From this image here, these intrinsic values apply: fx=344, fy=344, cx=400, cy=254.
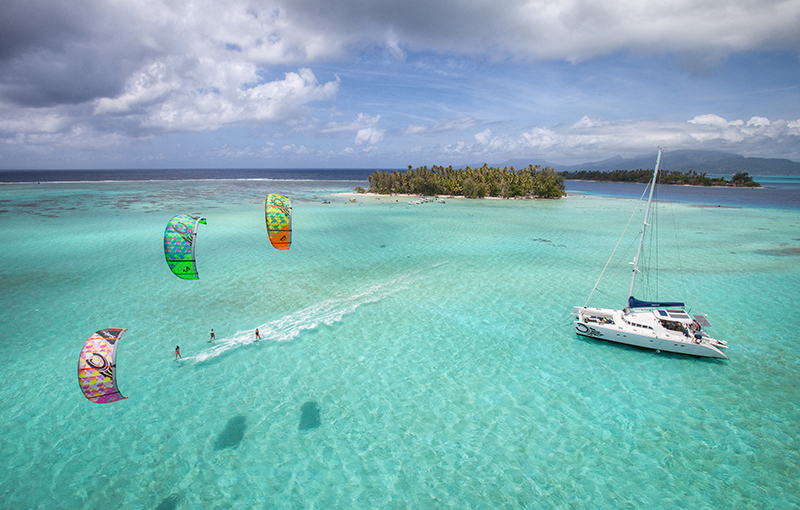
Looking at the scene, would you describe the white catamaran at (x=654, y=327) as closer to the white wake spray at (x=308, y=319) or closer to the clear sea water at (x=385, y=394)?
the clear sea water at (x=385, y=394)

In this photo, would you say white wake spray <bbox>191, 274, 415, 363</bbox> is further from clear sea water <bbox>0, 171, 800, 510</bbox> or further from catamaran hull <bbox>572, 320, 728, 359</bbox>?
catamaran hull <bbox>572, 320, 728, 359</bbox>

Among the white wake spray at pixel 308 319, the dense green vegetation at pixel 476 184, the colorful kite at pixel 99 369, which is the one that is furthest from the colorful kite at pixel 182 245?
the dense green vegetation at pixel 476 184

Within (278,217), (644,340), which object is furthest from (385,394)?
(644,340)

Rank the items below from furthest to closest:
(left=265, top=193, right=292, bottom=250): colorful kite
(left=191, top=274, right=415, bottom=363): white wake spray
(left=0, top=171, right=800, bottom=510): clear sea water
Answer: (left=191, top=274, right=415, bottom=363): white wake spray
(left=265, top=193, right=292, bottom=250): colorful kite
(left=0, top=171, right=800, bottom=510): clear sea water

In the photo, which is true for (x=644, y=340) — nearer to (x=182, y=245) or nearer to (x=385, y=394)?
(x=385, y=394)

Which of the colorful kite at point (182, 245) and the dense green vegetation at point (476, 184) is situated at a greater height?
the dense green vegetation at point (476, 184)

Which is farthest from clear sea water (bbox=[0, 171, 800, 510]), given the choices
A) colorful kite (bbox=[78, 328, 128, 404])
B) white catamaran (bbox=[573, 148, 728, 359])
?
colorful kite (bbox=[78, 328, 128, 404])
